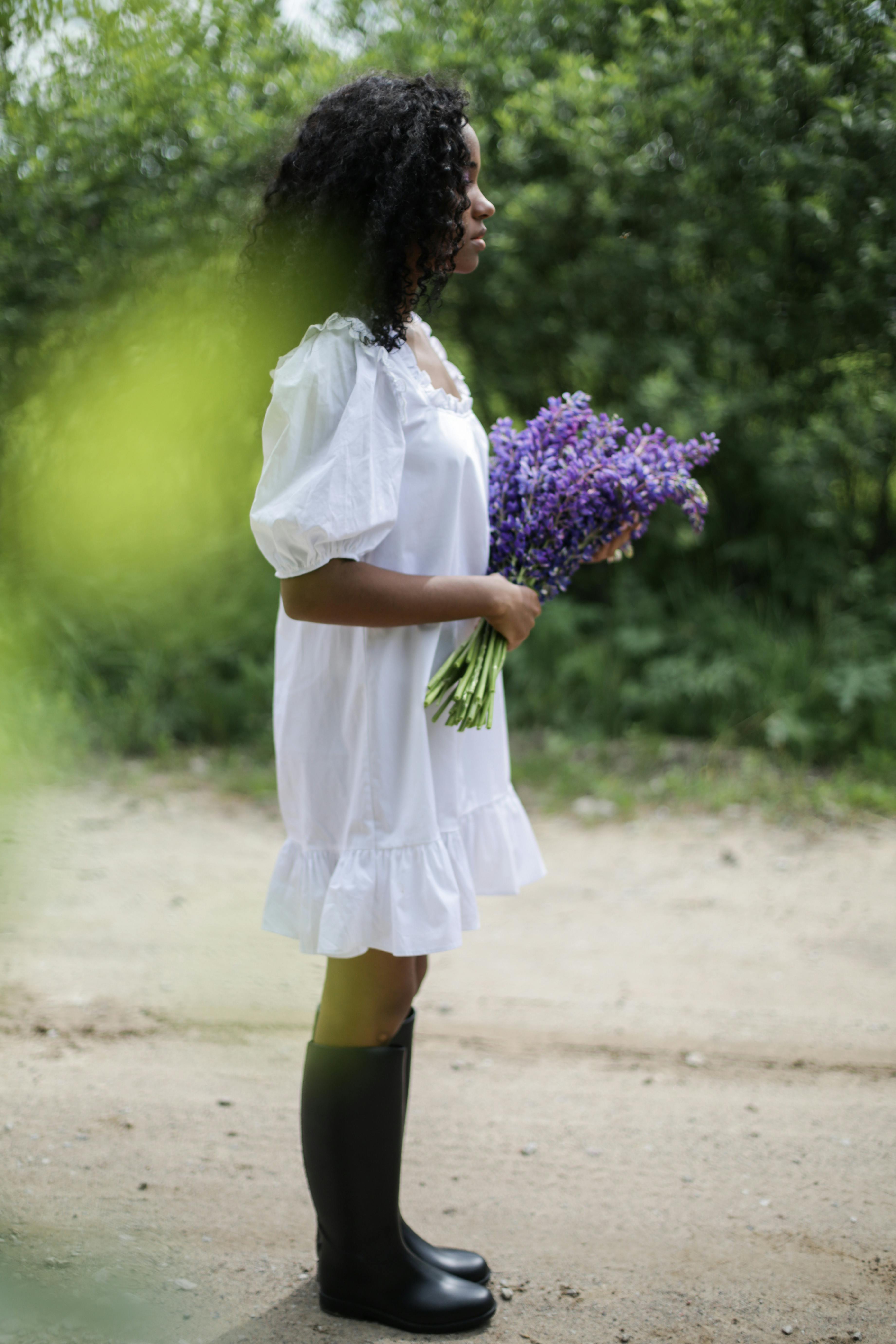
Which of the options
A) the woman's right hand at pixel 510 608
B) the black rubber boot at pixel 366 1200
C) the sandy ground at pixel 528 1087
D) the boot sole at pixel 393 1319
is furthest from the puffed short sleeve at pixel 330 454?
the boot sole at pixel 393 1319

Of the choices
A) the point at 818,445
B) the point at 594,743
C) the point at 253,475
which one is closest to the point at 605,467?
the point at 594,743

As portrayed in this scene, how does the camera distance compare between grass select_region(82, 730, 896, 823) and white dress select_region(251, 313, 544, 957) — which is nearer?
white dress select_region(251, 313, 544, 957)

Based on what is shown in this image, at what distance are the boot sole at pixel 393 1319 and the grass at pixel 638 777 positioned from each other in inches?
99.1

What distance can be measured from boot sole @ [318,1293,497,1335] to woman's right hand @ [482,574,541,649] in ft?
3.63

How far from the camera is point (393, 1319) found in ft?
5.96

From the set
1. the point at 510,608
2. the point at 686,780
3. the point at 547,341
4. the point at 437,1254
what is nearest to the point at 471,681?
the point at 510,608

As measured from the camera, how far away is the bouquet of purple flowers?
1864mm

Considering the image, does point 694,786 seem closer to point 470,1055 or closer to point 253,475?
point 470,1055

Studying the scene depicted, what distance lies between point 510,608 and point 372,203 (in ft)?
1.97

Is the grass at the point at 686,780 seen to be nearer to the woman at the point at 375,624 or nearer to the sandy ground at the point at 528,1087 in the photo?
the sandy ground at the point at 528,1087

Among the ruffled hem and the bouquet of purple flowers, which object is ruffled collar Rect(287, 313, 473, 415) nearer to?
the bouquet of purple flowers

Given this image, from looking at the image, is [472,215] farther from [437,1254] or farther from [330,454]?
[437,1254]

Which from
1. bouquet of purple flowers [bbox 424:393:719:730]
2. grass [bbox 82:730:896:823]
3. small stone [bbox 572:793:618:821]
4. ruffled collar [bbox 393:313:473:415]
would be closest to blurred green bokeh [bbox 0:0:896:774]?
grass [bbox 82:730:896:823]

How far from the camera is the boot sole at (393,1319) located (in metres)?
1.81
